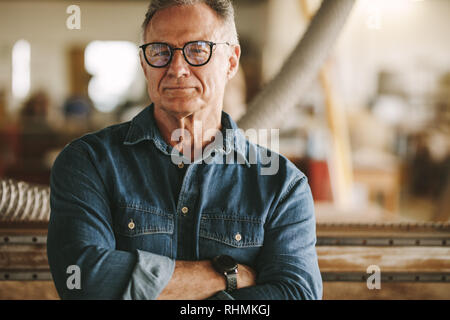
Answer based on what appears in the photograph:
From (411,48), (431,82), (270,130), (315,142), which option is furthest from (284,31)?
(270,130)

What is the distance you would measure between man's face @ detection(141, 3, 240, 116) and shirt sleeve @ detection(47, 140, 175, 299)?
0.28m

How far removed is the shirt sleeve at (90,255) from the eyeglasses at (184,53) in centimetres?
33

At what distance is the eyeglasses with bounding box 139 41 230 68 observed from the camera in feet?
3.38

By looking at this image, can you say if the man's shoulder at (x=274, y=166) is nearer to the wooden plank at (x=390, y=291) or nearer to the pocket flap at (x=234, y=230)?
the pocket flap at (x=234, y=230)

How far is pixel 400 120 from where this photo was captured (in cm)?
775

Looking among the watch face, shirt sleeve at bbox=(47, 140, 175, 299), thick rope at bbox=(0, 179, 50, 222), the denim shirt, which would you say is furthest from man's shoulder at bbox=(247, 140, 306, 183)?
thick rope at bbox=(0, 179, 50, 222)

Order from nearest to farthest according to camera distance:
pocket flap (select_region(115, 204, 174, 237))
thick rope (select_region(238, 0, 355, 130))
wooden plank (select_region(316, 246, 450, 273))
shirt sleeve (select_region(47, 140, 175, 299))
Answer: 1. shirt sleeve (select_region(47, 140, 175, 299))
2. pocket flap (select_region(115, 204, 174, 237))
3. wooden plank (select_region(316, 246, 450, 273))
4. thick rope (select_region(238, 0, 355, 130))

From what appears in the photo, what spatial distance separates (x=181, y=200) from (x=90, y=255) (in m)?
0.25

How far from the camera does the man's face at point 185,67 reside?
103cm

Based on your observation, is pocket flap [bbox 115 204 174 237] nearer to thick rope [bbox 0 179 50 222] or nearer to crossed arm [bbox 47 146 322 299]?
crossed arm [bbox 47 146 322 299]

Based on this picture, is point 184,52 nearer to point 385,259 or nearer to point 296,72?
point 296,72

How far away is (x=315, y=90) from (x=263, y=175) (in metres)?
4.41

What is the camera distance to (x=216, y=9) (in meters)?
1.07

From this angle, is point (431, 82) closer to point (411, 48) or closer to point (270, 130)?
point (411, 48)
